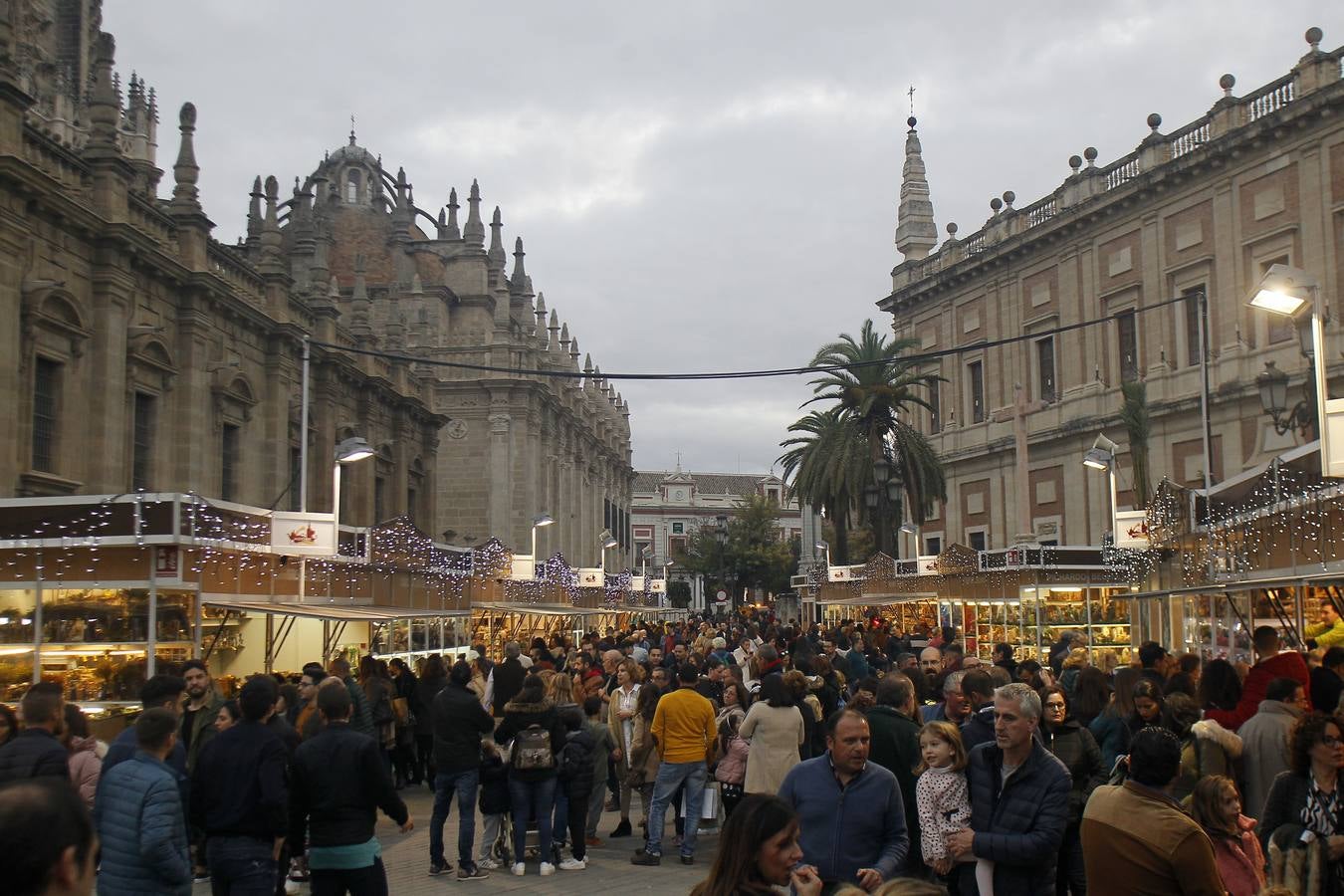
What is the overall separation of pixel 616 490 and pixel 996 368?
41.5 m

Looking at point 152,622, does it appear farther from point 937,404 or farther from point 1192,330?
point 937,404

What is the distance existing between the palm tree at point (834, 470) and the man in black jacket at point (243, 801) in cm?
3391

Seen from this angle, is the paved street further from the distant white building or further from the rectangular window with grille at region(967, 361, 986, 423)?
the distant white building

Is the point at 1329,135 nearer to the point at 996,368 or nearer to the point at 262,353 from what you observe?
the point at 996,368

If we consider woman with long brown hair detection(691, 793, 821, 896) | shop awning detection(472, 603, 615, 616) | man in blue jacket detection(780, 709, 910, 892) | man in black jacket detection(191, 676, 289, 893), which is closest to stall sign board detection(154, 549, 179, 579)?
man in black jacket detection(191, 676, 289, 893)

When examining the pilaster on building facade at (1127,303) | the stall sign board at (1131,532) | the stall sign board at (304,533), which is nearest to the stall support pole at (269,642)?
the stall sign board at (304,533)

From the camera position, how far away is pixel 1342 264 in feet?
109

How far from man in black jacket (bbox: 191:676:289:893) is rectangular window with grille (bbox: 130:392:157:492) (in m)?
16.8

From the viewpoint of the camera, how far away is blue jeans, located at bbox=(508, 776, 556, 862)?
1114 centimetres

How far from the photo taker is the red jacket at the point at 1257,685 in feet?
26.9

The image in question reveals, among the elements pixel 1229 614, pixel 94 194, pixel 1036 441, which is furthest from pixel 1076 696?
pixel 1036 441

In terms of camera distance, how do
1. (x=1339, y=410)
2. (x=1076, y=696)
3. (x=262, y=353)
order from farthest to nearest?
(x=262, y=353) < (x=1339, y=410) < (x=1076, y=696)

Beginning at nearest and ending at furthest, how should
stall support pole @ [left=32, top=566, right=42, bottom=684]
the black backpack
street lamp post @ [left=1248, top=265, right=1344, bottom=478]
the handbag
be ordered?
1. street lamp post @ [left=1248, top=265, right=1344, bottom=478]
2. the black backpack
3. the handbag
4. stall support pole @ [left=32, top=566, right=42, bottom=684]

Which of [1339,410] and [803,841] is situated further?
[1339,410]
